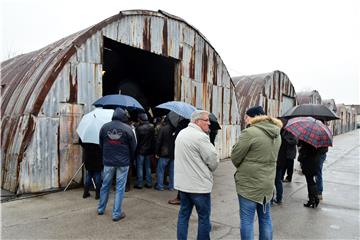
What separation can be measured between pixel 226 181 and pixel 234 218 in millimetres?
2949

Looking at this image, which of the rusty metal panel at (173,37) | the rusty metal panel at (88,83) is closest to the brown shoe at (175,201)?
the rusty metal panel at (88,83)

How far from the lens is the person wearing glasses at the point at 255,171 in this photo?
3.12m

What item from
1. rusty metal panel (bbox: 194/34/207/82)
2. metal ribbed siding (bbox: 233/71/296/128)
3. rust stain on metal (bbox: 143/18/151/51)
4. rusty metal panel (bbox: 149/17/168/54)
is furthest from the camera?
metal ribbed siding (bbox: 233/71/296/128)

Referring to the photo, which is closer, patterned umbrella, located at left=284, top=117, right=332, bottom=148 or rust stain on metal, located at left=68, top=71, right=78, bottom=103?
patterned umbrella, located at left=284, top=117, right=332, bottom=148

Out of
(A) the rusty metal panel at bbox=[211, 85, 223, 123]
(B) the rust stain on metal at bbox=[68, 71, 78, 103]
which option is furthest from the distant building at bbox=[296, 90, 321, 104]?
(B) the rust stain on metal at bbox=[68, 71, 78, 103]

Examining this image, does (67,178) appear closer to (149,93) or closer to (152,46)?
(152,46)

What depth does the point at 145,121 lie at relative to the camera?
22.1 ft

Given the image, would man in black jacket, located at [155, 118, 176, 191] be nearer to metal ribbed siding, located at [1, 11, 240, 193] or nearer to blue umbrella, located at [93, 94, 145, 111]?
blue umbrella, located at [93, 94, 145, 111]

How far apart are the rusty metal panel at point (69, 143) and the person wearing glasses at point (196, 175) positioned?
3785 millimetres

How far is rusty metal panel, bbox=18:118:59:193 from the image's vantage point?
18.0 feet

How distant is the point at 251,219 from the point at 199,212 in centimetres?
62

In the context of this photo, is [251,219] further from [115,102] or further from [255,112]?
[115,102]

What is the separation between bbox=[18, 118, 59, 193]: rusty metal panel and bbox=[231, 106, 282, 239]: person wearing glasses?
14.3 ft

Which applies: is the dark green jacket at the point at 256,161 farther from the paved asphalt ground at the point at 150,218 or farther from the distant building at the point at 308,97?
the distant building at the point at 308,97
